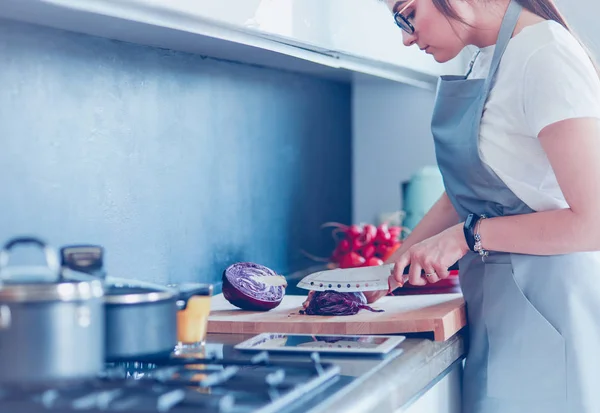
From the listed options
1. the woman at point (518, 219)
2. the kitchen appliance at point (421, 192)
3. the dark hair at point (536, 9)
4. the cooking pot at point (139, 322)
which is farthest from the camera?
the kitchen appliance at point (421, 192)

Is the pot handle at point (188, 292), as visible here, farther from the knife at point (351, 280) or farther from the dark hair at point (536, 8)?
the dark hair at point (536, 8)

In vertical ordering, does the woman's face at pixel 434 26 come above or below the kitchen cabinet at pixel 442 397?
above

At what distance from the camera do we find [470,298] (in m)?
1.47

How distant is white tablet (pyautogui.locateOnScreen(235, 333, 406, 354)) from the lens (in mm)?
1163

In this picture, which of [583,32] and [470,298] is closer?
[470,298]

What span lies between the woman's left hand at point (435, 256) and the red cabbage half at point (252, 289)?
233 mm

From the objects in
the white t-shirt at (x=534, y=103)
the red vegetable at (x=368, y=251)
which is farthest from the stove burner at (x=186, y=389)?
the red vegetable at (x=368, y=251)

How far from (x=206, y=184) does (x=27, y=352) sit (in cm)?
96

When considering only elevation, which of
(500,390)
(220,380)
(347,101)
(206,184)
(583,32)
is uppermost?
(583,32)

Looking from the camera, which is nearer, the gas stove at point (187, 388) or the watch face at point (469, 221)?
the gas stove at point (187, 388)

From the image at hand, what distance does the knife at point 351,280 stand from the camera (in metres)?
1.41

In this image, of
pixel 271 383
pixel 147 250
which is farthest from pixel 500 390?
pixel 147 250

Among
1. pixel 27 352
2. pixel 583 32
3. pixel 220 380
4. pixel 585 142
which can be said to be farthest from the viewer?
pixel 583 32

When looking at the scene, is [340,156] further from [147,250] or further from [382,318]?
[382,318]
